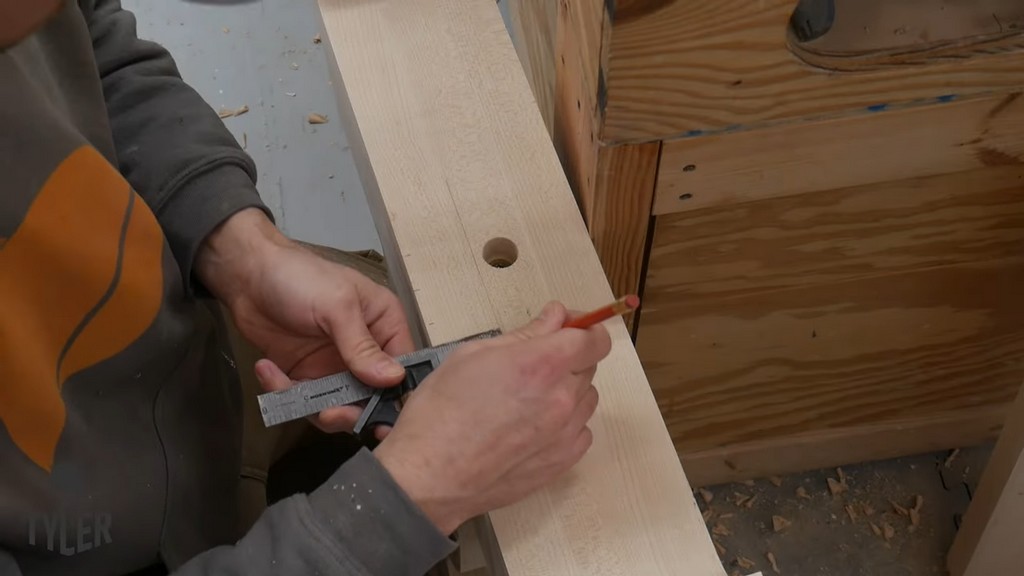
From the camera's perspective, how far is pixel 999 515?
1.10m

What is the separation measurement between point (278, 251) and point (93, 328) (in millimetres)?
157

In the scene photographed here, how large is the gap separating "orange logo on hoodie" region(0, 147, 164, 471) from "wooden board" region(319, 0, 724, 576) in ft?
0.68

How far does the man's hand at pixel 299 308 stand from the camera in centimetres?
73

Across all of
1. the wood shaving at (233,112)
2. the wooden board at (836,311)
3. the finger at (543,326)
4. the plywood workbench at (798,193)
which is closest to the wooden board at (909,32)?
the plywood workbench at (798,193)

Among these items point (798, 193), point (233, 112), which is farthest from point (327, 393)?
point (233, 112)

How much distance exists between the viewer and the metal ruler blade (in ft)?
2.31

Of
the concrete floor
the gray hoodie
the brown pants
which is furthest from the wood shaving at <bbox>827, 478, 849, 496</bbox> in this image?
the gray hoodie

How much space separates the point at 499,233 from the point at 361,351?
0.15 metres

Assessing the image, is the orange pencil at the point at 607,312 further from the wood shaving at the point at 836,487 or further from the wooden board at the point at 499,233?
the wood shaving at the point at 836,487

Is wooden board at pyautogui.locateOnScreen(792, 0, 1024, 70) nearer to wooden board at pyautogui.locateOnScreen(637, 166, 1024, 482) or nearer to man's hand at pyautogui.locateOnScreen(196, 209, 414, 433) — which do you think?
wooden board at pyautogui.locateOnScreen(637, 166, 1024, 482)

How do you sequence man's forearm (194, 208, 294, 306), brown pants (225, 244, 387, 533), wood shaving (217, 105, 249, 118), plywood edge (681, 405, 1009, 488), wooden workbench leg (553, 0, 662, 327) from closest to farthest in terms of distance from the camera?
1. wooden workbench leg (553, 0, 662, 327)
2. man's forearm (194, 208, 294, 306)
3. brown pants (225, 244, 387, 533)
4. plywood edge (681, 405, 1009, 488)
5. wood shaving (217, 105, 249, 118)

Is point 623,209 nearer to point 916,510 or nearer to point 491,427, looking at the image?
point 491,427

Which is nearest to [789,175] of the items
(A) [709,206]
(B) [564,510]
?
(A) [709,206]

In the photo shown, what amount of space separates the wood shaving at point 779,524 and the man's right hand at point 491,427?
2.68 ft
